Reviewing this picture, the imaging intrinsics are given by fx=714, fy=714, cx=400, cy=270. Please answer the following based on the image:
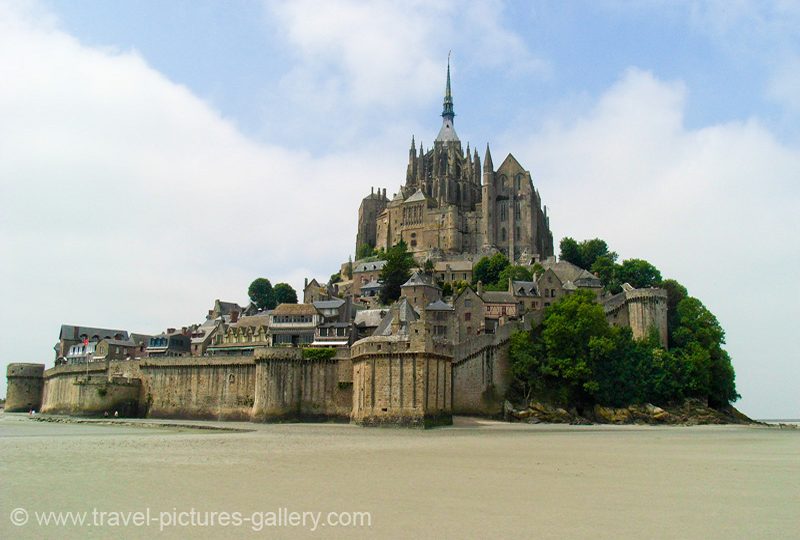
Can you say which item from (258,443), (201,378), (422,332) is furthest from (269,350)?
(258,443)

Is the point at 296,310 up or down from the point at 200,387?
up

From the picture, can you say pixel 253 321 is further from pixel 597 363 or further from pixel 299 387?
pixel 597 363

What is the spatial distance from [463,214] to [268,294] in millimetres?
35947

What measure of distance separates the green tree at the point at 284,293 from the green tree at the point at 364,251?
19547 millimetres

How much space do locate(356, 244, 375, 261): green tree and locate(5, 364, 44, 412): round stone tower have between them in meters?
52.1

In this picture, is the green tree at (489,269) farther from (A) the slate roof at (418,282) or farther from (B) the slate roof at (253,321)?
(B) the slate roof at (253,321)

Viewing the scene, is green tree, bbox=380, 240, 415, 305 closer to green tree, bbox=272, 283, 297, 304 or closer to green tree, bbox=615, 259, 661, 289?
green tree, bbox=272, 283, 297, 304

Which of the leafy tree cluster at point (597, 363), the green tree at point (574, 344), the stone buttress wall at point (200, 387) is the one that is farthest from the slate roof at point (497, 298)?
the stone buttress wall at point (200, 387)

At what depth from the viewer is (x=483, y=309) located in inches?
2790

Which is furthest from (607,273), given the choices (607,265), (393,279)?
(393,279)

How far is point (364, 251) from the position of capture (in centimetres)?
12175

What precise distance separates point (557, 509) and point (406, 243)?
3971 inches

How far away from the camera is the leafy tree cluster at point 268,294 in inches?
3912

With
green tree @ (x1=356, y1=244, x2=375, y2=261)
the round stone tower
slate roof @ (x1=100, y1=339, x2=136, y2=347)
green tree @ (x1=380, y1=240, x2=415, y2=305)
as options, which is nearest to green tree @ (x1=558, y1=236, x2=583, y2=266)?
green tree @ (x1=380, y1=240, x2=415, y2=305)
